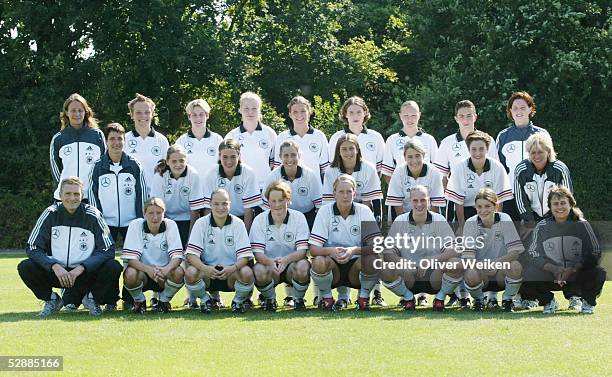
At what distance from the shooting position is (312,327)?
733 cm

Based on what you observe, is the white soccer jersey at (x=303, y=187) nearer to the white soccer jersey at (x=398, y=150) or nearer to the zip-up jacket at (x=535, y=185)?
the white soccer jersey at (x=398, y=150)

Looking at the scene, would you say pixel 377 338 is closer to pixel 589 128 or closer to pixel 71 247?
pixel 71 247

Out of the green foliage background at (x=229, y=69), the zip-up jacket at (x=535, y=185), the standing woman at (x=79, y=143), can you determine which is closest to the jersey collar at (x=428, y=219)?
the zip-up jacket at (x=535, y=185)

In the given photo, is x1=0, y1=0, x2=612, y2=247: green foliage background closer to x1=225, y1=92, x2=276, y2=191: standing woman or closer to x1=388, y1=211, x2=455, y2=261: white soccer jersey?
x1=225, y1=92, x2=276, y2=191: standing woman

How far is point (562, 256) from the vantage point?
8.36 metres

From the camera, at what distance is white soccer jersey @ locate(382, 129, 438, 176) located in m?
9.97

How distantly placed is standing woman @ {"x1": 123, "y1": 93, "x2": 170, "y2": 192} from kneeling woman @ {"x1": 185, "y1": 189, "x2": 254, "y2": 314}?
124 centimetres

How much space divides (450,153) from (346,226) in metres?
1.78

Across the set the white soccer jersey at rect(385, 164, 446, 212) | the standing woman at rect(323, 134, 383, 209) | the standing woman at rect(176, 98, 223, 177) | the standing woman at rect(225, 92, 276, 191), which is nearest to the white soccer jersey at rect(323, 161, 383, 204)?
the standing woman at rect(323, 134, 383, 209)

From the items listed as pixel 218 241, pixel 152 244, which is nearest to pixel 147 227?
pixel 152 244

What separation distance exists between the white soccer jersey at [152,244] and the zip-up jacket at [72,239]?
20cm

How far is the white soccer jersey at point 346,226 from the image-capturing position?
862 cm

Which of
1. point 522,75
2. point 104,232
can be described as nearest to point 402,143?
point 104,232

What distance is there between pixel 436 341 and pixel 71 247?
339 cm
